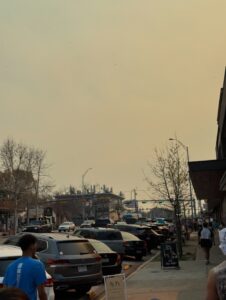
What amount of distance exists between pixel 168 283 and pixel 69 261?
3614 mm

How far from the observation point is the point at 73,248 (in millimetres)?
13094

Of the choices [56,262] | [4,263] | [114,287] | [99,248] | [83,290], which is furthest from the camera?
[99,248]

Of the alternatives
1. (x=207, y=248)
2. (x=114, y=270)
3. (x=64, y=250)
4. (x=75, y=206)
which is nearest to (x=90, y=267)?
(x=64, y=250)

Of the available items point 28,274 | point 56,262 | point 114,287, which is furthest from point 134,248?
point 28,274

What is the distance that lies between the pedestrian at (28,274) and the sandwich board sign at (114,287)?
3.23 m

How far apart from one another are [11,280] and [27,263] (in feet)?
0.93

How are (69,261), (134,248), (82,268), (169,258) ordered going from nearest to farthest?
(69,261) < (82,268) < (169,258) < (134,248)

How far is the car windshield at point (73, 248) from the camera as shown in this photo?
12.9m

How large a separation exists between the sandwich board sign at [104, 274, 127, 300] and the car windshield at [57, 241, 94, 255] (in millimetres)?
3528

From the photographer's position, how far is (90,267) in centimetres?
1305

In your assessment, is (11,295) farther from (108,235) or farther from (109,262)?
(108,235)

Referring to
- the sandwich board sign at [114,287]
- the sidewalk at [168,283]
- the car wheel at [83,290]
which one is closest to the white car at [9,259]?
the sandwich board sign at [114,287]

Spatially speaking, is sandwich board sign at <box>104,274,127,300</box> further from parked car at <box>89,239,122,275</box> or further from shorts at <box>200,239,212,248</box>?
shorts at <box>200,239,212,248</box>

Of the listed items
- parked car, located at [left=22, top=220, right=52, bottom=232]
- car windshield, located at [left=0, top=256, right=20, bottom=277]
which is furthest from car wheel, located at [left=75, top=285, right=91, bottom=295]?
parked car, located at [left=22, top=220, right=52, bottom=232]
